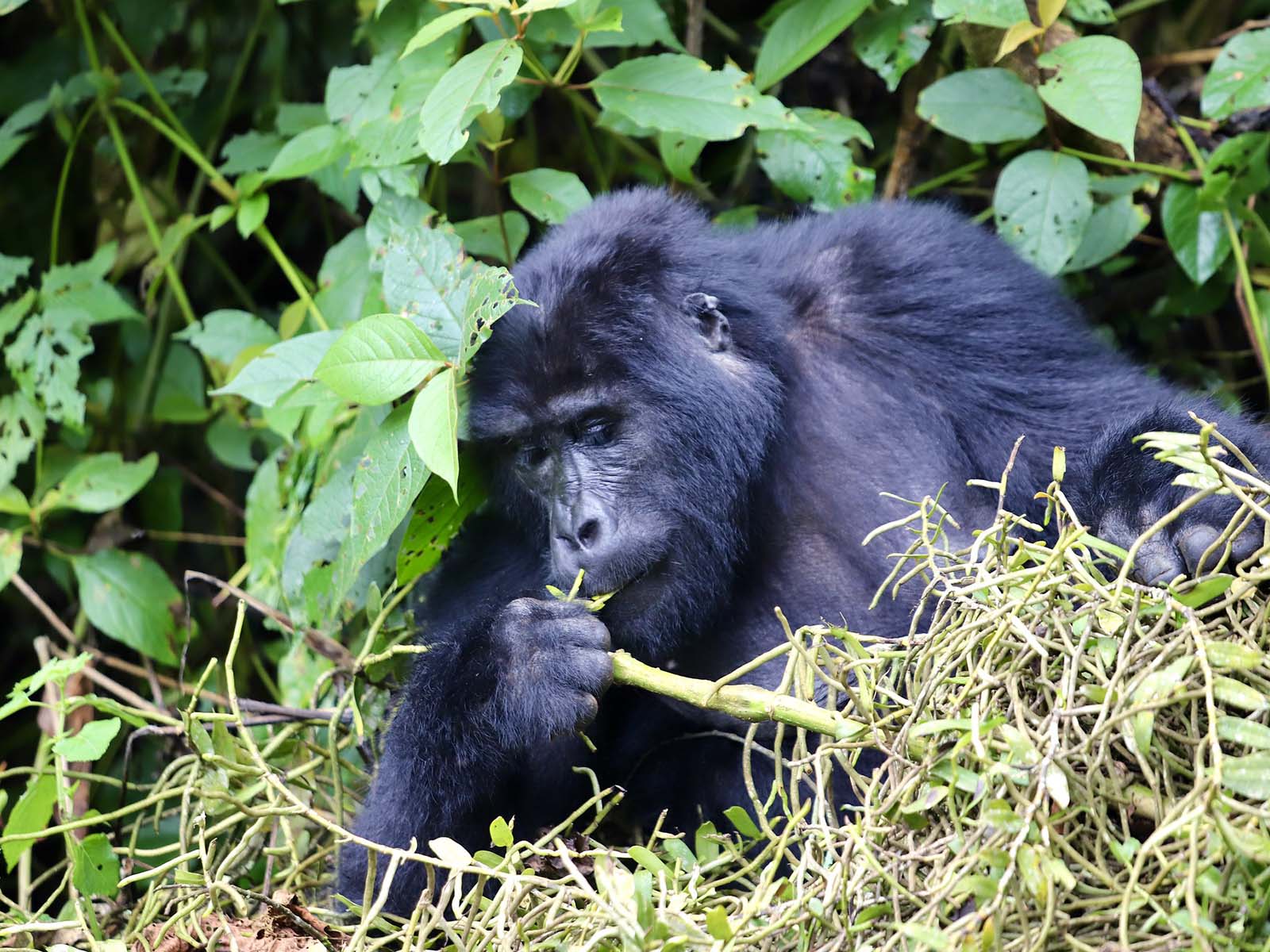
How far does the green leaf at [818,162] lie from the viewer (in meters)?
3.43

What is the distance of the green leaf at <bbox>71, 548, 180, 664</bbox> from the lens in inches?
142

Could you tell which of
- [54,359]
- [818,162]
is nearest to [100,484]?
[54,359]

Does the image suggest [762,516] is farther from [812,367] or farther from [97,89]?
[97,89]

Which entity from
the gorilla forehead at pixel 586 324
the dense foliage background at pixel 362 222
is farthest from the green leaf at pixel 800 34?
the gorilla forehead at pixel 586 324

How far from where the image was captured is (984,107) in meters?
3.32

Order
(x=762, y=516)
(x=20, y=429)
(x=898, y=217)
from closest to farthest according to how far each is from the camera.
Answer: (x=762, y=516) → (x=898, y=217) → (x=20, y=429)

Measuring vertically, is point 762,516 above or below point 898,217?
below

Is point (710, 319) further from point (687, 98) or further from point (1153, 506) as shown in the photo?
point (1153, 506)

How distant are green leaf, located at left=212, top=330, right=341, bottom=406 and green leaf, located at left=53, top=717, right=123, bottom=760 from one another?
32.5 inches

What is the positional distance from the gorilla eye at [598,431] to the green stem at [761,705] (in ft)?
2.19

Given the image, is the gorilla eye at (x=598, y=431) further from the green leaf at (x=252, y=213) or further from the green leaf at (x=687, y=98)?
the green leaf at (x=252, y=213)

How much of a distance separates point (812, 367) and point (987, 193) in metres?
1.35

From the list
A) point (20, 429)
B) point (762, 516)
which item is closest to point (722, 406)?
point (762, 516)

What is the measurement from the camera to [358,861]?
2.61m
